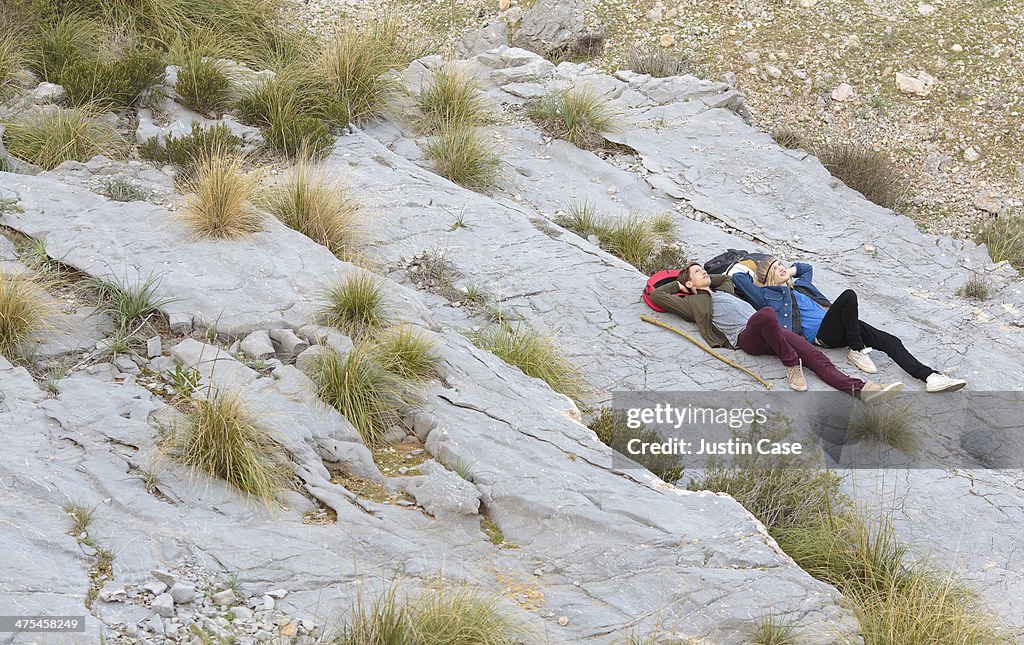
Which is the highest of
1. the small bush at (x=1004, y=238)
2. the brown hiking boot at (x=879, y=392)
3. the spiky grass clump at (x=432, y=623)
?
the small bush at (x=1004, y=238)

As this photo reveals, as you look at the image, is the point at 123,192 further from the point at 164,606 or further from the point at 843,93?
the point at 843,93

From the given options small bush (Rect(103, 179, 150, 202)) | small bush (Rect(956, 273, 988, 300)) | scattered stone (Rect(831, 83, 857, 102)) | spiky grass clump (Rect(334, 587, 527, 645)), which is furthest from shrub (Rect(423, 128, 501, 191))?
spiky grass clump (Rect(334, 587, 527, 645))

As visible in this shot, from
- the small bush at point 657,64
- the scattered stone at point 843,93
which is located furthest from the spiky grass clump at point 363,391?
the scattered stone at point 843,93

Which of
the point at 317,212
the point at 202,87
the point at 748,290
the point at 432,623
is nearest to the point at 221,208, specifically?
the point at 317,212

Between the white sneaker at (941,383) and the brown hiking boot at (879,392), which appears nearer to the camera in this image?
the brown hiking boot at (879,392)

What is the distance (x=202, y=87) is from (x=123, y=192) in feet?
6.76

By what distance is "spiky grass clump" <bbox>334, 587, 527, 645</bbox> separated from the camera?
3230 mm

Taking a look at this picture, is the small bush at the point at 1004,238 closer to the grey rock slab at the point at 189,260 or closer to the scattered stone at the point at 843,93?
the scattered stone at the point at 843,93

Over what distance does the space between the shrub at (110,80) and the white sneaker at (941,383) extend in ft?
22.9

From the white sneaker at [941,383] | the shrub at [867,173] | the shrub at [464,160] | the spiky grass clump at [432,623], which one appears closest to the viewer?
the spiky grass clump at [432,623]

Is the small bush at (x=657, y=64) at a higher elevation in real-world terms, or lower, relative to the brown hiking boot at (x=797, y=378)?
higher

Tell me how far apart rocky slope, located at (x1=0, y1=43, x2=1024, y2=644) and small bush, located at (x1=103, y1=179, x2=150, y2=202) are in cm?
28

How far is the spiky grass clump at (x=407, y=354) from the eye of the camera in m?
4.95

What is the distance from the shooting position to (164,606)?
323 cm
